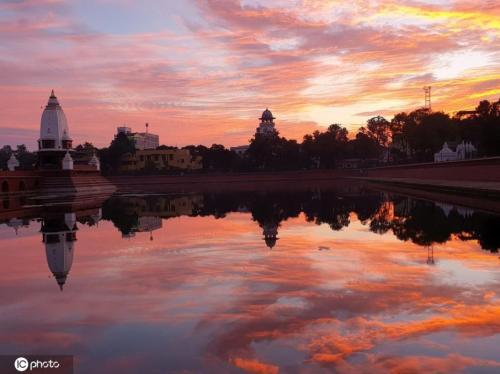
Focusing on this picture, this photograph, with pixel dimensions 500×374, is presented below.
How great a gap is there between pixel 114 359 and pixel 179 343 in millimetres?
885

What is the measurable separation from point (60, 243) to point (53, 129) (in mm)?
48006

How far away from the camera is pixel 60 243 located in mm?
16672

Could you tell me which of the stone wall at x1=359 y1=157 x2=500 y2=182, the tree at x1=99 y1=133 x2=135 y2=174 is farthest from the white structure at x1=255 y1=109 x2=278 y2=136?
the stone wall at x1=359 y1=157 x2=500 y2=182

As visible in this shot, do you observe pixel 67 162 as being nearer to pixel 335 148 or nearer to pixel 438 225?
pixel 438 225

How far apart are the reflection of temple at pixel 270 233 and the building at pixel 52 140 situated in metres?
44.7

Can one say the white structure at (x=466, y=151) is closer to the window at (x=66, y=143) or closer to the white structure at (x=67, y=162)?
the white structure at (x=67, y=162)

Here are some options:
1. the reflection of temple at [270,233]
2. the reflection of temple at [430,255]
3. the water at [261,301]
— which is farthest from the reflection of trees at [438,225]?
the reflection of temple at [270,233]

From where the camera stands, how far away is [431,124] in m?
74.2

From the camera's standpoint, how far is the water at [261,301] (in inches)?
245

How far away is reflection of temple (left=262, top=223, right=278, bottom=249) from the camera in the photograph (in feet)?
51.6

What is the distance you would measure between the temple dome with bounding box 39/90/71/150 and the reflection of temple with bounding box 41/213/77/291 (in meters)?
37.3

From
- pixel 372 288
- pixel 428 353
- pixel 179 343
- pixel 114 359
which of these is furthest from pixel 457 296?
pixel 114 359

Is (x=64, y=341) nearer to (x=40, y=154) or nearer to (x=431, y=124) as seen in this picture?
(x=40, y=154)

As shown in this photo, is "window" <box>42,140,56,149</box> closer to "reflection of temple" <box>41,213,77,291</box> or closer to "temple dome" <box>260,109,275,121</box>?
"reflection of temple" <box>41,213,77,291</box>
